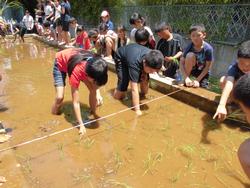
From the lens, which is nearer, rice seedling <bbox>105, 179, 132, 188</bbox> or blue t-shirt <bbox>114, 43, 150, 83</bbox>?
rice seedling <bbox>105, 179, 132, 188</bbox>

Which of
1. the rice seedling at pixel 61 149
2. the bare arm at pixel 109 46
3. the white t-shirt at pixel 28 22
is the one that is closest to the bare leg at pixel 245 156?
the rice seedling at pixel 61 149

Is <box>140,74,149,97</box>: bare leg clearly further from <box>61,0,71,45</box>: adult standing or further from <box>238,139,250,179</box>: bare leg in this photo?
<box>61,0,71,45</box>: adult standing

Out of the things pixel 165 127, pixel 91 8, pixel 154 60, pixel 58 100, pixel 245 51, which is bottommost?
pixel 165 127

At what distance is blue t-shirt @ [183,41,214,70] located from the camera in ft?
16.8

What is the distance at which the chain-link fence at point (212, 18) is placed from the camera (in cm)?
830

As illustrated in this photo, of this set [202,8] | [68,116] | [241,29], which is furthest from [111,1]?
[68,116]

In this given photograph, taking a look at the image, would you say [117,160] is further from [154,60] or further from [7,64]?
[7,64]

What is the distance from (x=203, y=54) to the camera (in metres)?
5.20

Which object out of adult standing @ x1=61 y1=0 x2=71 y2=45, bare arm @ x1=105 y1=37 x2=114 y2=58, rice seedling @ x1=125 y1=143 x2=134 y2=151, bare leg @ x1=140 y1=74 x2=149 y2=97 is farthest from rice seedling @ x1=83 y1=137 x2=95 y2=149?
adult standing @ x1=61 y1=0 x2=71 y2=45

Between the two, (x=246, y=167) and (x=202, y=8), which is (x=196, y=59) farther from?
(x=202, y=8)

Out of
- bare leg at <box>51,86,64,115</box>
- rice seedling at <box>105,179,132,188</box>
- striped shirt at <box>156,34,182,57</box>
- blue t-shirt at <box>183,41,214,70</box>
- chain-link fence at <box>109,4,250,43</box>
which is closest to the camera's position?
rice seedling at <box>105,179,132,188</box>

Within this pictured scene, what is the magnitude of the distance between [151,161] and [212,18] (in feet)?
22.5

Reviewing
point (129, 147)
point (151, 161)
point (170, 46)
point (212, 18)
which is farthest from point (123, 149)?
point (212, 18)

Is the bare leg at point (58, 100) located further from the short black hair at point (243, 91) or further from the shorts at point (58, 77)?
the short black hair at point (243, 91)
